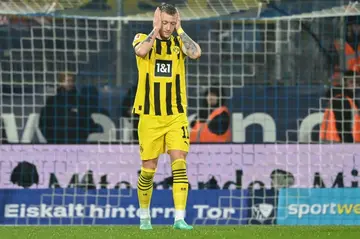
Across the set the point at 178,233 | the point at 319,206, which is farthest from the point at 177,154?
the point at 319,206

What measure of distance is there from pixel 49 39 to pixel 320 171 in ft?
13.8

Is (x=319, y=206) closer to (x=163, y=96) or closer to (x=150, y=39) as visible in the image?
(x=163, y=96)

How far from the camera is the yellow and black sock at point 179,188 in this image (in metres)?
11.4

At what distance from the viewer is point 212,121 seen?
1650 centimetres

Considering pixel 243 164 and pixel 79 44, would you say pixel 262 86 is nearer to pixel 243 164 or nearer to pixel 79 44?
pixel 243 164

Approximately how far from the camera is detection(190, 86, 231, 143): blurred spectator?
53.9ft

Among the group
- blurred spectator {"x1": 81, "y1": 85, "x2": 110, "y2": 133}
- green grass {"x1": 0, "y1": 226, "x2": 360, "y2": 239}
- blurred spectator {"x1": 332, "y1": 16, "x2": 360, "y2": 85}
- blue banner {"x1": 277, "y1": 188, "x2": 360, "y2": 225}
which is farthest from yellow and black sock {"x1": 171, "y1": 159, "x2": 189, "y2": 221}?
blurred spectator {"x1": 332, "y1": 16, "x2": 360, "y2": 85}

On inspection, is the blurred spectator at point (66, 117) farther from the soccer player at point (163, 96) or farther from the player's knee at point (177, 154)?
the player's knee at point (177, 154)

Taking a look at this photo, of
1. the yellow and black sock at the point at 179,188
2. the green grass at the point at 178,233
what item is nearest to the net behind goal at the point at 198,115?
the green grass at the point at 178,233

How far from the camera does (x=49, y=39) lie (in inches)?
665

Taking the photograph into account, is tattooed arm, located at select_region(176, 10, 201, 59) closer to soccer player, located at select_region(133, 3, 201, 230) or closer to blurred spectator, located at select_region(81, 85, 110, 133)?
soccer player, located at select_region(133, 3, 201, 230)

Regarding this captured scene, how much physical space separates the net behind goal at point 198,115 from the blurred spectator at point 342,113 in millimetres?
118

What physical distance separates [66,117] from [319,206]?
3.72 m

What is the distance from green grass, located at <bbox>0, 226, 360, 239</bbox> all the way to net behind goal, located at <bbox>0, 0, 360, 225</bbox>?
4.21m
